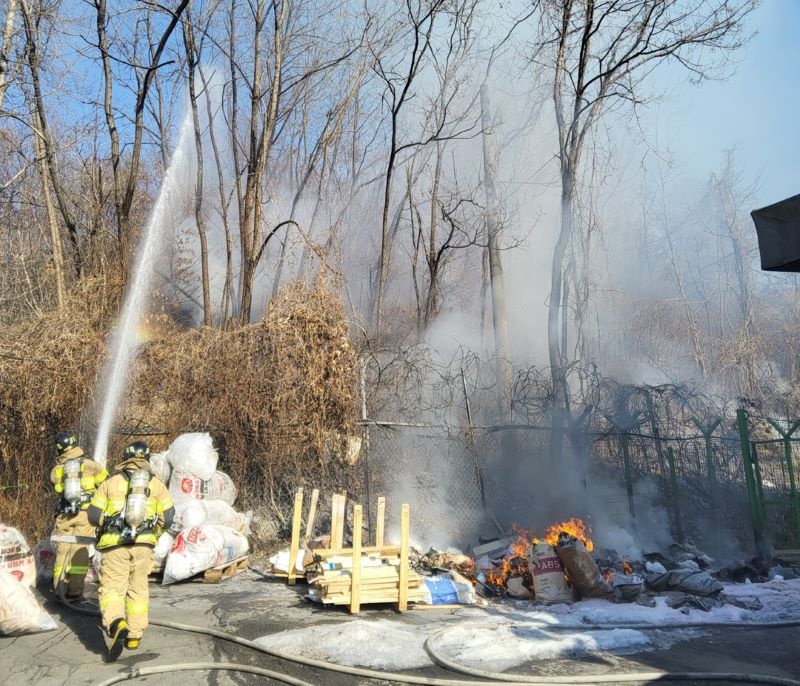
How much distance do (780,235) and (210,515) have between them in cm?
674

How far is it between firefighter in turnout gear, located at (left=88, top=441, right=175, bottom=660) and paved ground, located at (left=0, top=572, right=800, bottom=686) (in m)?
0.29

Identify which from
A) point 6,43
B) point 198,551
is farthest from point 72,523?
point 6,43

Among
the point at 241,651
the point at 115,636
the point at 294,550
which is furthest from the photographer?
the point at 294,550

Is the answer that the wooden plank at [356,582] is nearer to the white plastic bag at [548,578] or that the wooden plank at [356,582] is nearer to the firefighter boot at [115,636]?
the white plastic bag at [548,578]

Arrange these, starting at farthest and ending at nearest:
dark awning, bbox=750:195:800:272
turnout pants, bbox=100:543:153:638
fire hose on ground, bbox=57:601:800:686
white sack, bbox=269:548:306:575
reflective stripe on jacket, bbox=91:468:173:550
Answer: white sack, bbox=269:548:306:575
reflective stripe on jacket, bbox=91:468:173:550
turnout pants, bbox=100:543:153:638
fire hose on ground, bbox=57:601:800:686
dark awning, bbox=750:195:800:272

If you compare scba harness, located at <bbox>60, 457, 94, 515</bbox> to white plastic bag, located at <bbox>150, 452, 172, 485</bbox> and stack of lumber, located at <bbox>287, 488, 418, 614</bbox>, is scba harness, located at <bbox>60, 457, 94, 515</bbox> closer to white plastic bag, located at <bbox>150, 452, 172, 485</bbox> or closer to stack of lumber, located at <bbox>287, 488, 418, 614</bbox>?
white plastic bag, located at <bbox>150, 452, 172, 485</bbox>

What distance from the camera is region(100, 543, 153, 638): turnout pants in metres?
5.12

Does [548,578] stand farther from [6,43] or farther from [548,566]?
[6,43]

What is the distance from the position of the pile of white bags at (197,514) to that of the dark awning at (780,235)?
6226 mm

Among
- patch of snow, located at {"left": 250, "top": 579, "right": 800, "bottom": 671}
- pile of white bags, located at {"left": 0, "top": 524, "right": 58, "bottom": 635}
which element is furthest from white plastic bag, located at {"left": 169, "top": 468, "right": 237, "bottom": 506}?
patch of snow, located at {"left": 250, "top": 579, "right": 800, "bottom": 671}

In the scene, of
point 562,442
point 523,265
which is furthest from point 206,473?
point 523,265

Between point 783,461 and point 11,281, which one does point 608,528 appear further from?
point 11,281

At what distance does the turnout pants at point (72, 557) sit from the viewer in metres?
6.62

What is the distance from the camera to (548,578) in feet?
23.2
